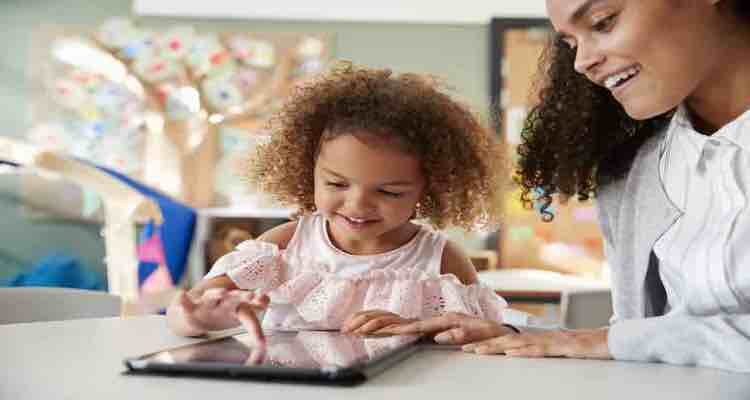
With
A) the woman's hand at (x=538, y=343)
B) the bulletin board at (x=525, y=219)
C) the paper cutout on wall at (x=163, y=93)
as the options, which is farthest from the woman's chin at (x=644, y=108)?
the paper cutout on wall at (x=163, y=93)

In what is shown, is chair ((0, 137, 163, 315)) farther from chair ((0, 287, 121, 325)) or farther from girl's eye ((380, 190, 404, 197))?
girl's eye ((380, 190, 404, 197))

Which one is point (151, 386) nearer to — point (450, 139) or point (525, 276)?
point (450, 139)

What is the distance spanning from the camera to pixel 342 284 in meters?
1.16

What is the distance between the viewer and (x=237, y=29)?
4.54 metres

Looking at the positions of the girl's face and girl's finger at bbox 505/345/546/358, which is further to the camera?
the girl's face

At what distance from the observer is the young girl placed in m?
1.16

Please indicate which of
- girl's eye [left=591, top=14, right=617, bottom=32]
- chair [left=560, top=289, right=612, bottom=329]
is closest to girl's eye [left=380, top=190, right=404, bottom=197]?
girl's eye [left=591, top=14, right=617, bottom=32]

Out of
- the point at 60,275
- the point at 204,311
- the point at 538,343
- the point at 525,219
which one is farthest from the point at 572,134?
the point at 60,275

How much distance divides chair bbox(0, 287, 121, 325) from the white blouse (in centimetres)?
86

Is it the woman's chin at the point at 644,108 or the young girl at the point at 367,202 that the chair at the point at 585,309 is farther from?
the woman's chin at the point at 644,108

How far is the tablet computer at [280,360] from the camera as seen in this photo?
1.98ft

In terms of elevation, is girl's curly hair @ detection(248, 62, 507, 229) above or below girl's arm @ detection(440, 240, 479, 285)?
above

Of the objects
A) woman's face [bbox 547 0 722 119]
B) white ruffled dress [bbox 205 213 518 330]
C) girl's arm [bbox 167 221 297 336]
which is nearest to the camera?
girl's arm [bbox 167 221 297 336]

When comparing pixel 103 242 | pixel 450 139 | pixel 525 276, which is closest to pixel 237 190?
pixel 103 242
